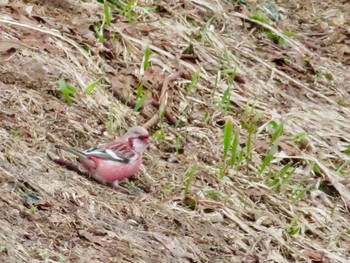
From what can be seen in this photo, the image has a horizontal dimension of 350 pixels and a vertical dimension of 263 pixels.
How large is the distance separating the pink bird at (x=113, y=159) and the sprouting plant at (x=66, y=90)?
1.88 feet

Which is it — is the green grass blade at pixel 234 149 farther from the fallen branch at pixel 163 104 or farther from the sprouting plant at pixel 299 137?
the sprouting plant at pixel 299 137

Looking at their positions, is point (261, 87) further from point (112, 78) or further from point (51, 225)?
point (51, 225)

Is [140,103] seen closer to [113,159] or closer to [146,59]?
[146,59]

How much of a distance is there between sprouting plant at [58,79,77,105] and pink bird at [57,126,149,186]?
0.57m

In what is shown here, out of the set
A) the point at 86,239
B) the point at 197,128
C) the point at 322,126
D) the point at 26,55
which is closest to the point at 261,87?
the point at 322,126

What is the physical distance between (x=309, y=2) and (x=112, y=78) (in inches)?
149

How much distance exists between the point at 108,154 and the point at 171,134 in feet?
3.36

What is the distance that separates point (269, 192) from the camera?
21.2ft

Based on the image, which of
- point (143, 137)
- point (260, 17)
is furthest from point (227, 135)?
point (260, 17)

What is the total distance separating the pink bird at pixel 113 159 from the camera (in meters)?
5.63

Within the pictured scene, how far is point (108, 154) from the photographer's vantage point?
5.70 meters

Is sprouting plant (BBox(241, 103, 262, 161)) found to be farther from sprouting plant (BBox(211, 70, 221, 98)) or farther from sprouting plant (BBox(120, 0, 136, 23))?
sprouting plant (BBox(120, 0, 136, 23))

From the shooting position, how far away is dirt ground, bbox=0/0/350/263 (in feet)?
17.3

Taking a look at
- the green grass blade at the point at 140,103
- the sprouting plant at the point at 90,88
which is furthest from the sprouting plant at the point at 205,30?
the sprouting plant at the point at 90,88
